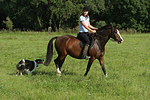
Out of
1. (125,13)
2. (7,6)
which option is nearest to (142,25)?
(125,13)

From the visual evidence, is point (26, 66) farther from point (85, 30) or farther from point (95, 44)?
point (95, 44)

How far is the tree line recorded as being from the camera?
184 feet

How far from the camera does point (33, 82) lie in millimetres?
8492

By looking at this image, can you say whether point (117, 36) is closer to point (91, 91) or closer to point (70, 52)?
point (70, 52)

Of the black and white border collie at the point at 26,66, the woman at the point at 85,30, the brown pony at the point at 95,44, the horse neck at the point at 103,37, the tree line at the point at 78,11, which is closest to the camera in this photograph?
the woman at the point at 85,30

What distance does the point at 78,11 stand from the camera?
191 ft

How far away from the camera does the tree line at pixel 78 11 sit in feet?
184

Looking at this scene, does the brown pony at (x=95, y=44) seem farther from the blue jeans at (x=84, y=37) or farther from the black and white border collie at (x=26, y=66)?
the black and white border collie at (x=26, y=66)

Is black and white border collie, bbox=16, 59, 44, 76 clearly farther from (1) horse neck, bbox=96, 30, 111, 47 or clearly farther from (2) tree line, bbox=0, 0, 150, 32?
(2) tree line, bbox=0, 0, 150, 32

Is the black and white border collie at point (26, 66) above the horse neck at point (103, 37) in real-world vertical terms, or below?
below

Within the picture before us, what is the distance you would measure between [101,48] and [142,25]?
56.3 meters

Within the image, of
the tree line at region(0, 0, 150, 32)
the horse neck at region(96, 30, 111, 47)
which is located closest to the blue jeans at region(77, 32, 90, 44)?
the horse neck at region(96, 30, 111, 47)

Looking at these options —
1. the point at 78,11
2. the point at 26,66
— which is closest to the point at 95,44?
the point at 26,66

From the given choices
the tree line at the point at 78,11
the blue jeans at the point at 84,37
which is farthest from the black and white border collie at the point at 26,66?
the tree line at the point at 78,11
